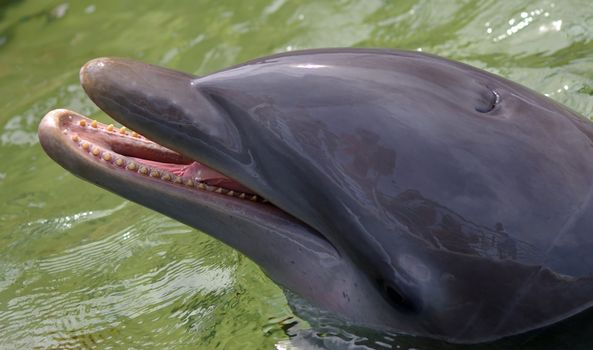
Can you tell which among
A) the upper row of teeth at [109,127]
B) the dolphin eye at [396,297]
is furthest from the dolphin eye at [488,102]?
the upper row of teeth at [109,127]

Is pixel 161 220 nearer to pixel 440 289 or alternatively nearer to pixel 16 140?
pixel 16 140

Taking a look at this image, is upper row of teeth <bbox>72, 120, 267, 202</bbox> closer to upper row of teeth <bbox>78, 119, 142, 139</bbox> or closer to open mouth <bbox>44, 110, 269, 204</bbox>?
open mouth <bbox>44, 110, 269, 204</bbox>

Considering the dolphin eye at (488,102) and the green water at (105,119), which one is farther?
the green water at (105,119)

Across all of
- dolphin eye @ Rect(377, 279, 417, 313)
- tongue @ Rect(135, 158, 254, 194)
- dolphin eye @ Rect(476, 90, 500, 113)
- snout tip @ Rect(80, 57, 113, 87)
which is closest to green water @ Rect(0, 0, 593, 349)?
dolphin eye @ Rect(377, 279, 417, 313)

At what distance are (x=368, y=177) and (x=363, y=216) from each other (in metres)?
0.16

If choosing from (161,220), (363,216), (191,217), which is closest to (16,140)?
(161,220)

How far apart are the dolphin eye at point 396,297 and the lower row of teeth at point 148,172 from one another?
0.61 m

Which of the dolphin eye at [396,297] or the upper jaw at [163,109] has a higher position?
the upper jaw at [163,109]

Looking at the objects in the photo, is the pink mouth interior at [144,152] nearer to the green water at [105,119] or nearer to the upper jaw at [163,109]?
the upper jaw at [163,109]

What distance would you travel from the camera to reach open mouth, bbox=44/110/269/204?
4.28 m

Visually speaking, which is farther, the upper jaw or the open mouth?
the open mouth

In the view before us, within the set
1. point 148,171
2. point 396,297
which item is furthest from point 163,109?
point 396,297

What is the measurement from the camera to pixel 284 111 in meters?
4.00

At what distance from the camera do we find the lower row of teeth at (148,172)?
14.0 feet
